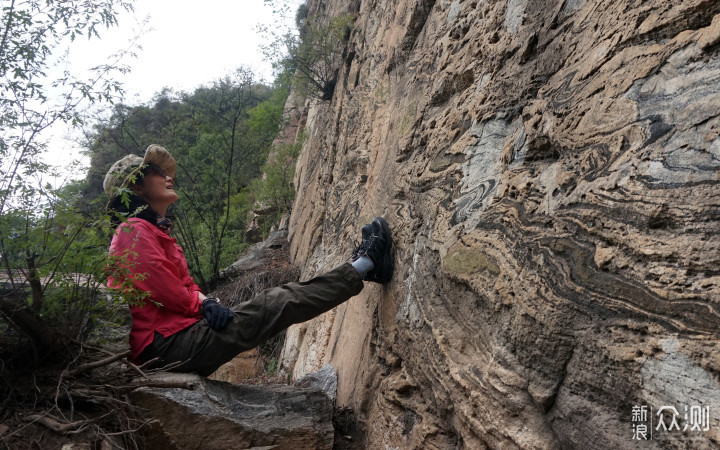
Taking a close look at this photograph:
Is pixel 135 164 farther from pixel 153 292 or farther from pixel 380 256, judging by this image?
pixel 380 256

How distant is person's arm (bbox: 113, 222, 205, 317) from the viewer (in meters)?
3.03

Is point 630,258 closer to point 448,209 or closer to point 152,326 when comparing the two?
point 448,209

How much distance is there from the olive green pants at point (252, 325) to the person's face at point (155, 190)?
42.3 inches

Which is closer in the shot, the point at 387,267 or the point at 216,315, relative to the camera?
the point at 216,315

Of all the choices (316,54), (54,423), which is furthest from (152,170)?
(316,54)

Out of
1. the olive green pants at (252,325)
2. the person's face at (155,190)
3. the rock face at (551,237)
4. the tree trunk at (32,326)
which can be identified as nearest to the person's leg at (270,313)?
the olive green pants at (252,325)

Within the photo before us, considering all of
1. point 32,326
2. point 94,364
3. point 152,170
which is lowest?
point 94,364

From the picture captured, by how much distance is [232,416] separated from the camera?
2.95m

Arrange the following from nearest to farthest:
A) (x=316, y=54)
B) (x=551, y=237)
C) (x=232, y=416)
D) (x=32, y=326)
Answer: (x=551, y=237) < (x=32, y=326) < (x=232, y=416) < (x=316, y=54)

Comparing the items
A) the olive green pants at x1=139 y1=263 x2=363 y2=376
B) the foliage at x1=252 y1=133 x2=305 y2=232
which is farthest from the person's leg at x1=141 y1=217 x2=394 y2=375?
the foliage at x1=252 y1=133 x2=305 y2=232

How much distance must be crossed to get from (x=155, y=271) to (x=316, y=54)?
6380mm

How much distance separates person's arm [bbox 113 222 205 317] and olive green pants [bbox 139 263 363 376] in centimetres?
19

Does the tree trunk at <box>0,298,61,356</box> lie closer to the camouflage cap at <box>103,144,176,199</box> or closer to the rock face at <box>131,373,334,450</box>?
the rock face at <box>131,373,334,450</box>

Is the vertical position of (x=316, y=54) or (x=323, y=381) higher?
(x=316, y=54)
